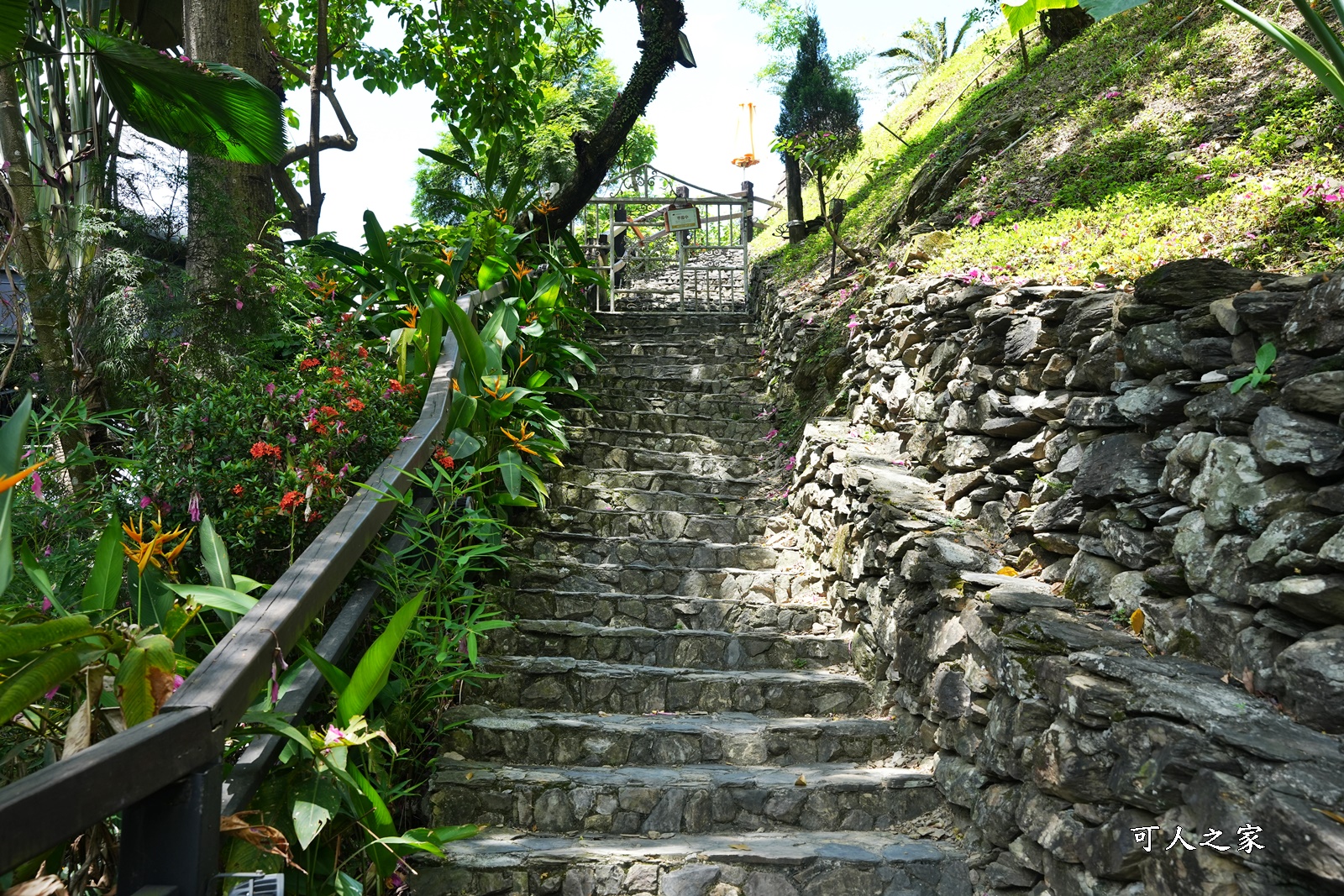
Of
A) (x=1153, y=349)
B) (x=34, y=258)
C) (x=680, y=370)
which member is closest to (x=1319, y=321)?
(x=1153, y=349)

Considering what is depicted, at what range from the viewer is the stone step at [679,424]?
18.5 ft

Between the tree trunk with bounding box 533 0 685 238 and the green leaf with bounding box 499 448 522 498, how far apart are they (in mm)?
3514

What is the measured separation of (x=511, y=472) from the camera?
371 cm

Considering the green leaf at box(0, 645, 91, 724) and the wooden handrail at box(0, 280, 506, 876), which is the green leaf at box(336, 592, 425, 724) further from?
the green leaf at box(0, 645, 91, 724)

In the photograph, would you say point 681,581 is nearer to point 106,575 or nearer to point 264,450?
point 264,450

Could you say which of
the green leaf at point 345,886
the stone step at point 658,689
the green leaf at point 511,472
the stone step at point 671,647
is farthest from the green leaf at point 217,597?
the green leaf at point 511,472

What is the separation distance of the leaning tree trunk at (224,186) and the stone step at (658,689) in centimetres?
211

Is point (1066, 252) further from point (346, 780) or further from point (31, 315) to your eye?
point (31, 315)

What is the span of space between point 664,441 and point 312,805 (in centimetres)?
371

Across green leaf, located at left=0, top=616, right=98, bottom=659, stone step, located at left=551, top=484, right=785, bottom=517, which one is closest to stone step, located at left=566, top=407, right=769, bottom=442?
stone step, located at left=551, top=484, right=785, bottom=517

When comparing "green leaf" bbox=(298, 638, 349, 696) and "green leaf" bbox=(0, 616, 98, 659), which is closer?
"green leaf" bbox=(0, 616, 98, 659)

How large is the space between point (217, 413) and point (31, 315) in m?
1.16

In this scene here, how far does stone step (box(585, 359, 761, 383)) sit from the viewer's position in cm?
646

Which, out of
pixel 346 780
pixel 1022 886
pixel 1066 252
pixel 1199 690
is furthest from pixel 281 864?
pixel 1066 252
